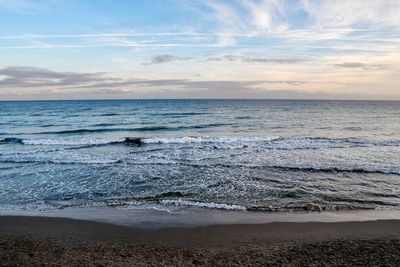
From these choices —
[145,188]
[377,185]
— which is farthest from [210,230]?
[377,185]

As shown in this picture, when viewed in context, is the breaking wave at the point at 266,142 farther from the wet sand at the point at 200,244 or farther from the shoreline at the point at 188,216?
the wet sand at the point at 200,244

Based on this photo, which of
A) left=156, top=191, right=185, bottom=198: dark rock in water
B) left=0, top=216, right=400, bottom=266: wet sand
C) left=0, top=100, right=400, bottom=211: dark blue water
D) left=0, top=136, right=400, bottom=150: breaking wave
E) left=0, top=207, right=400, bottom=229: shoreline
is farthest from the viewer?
left=0, top=136, right=400, bottom=150: breaking wave

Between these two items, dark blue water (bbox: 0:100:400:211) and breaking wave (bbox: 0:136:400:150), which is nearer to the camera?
dark blue water (bbox: 0:100:400:211)

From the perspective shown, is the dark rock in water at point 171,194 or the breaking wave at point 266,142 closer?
the dark rock in water at point 171,194

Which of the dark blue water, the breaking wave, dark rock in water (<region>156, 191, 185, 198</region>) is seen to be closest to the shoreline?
the dark blue water

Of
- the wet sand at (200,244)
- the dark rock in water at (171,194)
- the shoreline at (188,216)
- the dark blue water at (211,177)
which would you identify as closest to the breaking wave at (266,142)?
the dark blue water at (211,177)

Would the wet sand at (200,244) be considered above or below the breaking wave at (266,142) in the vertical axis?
above

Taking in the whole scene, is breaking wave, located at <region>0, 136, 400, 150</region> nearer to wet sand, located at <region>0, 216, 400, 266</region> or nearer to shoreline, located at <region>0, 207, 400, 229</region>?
shoreline, located at <region>0, 207, 400, 229</region>

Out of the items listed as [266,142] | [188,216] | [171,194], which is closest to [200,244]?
[188,216]

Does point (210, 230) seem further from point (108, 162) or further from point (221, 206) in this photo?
point (108, 162)

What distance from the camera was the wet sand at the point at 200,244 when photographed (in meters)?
6.47

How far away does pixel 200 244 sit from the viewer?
7445mm

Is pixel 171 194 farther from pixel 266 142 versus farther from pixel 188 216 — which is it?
pixel 266 142

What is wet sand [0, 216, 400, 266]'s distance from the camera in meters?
6.47
